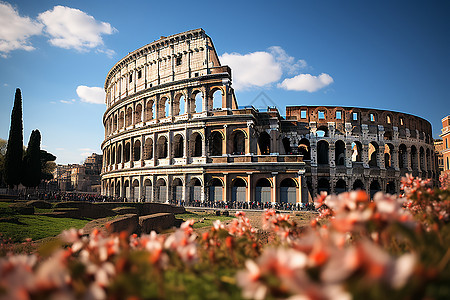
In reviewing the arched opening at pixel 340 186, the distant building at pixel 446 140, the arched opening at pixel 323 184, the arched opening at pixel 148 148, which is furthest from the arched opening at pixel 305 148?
the distant building at pixel 446 140

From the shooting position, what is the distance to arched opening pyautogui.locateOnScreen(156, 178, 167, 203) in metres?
27.3

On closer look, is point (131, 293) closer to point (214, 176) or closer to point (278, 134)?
point (214, 176)

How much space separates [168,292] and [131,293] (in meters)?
0.33

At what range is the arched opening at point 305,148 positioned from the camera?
100 feet

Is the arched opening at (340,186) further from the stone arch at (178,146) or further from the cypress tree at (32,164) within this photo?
the cypress tree at (32,164)

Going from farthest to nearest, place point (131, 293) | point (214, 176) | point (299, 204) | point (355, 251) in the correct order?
point (214, 176)
point (299, 204)
point (131, 293)
point (355, 251)

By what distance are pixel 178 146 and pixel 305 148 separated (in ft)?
50.3

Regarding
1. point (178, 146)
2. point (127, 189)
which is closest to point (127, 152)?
point (127, 189)

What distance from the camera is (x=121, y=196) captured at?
3088cm

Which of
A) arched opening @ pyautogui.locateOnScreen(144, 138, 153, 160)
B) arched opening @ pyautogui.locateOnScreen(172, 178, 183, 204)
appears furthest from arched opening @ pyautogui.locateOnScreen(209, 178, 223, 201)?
arched opening @ pyautogui.locateOnScreen(144, 138, 153, 160)

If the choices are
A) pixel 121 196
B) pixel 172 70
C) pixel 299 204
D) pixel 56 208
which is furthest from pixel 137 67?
pixel 299 204

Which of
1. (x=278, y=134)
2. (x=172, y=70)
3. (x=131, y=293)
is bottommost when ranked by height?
(x=131, y=293)

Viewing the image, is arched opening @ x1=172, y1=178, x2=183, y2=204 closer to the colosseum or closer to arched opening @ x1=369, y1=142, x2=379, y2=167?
the colosseum

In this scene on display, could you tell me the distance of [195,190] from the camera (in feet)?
85.4
